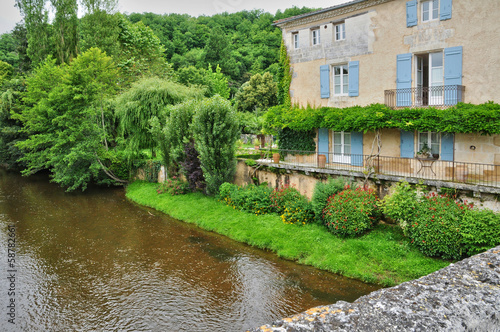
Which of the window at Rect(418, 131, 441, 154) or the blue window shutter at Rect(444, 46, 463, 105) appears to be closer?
the blue window shutter at Rect(444, 46, 463, 105)

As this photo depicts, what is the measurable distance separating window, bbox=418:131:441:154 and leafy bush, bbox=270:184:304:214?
6210mm

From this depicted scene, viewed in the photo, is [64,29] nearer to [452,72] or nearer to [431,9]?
[431,9]

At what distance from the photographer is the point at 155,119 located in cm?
2511

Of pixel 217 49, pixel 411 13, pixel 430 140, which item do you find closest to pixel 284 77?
pixel 411 13

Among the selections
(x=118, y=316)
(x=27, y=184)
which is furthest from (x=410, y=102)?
(x=27, y=184)

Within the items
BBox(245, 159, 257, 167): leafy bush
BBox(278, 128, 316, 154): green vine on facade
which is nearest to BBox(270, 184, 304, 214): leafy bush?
BBox(278, 128, 316, 154): green vine on facade

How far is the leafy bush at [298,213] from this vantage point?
17.0 metres

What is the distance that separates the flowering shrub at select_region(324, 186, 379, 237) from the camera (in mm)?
14844

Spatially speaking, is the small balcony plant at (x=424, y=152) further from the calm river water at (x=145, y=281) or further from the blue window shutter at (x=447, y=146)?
the calm river water at (x=145, y=281)

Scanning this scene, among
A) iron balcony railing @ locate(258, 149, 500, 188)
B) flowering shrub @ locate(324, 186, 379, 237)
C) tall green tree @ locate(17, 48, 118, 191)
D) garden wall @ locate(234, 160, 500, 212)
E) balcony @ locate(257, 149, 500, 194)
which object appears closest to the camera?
garden wall @ locate(234, 160, 500, 212)

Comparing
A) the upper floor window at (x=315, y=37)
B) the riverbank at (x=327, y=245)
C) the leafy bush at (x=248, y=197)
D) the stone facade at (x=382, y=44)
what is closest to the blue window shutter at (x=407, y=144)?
the stone facade at (x=382, y=44)

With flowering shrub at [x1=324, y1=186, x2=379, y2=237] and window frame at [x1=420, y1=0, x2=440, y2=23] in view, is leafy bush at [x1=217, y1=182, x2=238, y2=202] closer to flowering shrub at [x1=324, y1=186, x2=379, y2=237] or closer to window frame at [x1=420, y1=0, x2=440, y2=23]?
flowering shrub at [x1=324, y1=186, x2=379, y2=237]

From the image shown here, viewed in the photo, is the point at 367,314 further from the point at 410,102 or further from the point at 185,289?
the point at 410,102

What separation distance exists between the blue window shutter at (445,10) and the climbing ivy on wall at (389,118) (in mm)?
3980
